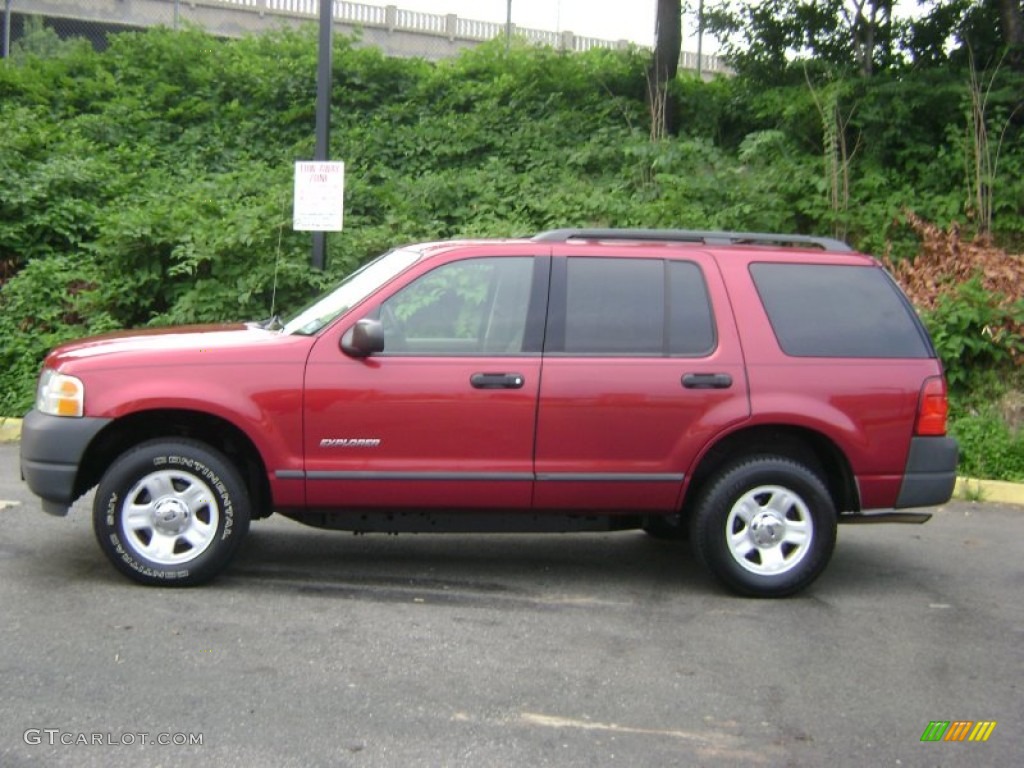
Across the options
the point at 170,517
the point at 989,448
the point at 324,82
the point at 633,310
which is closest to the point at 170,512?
the point at 170,517

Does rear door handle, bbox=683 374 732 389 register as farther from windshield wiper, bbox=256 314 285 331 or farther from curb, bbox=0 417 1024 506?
curb, bbox=0 417 1024 506

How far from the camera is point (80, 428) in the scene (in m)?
5.73

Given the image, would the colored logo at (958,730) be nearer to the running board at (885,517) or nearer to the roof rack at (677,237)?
the running board at (885,517)

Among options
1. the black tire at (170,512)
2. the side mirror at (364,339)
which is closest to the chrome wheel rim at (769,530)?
the side mirror at (364,339)

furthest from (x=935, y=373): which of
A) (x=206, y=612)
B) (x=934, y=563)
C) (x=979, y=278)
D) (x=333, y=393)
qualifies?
(x=979, y=278)

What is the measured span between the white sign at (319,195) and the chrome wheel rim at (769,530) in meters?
5.96

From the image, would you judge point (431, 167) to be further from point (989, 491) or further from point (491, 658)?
point (491, 658)

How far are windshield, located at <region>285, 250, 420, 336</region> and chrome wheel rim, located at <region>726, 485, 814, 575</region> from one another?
2093 mm

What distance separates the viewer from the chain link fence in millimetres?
23328

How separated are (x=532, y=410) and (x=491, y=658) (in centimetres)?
130

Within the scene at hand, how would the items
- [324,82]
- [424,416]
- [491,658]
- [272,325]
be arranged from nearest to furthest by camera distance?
1. [491,658]
2. [424,416]
3. [272,325]
4. [324,82]

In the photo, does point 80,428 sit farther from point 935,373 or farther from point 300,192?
point 300,192

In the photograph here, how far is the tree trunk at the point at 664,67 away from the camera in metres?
15.0

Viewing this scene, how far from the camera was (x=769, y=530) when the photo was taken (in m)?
6.07
